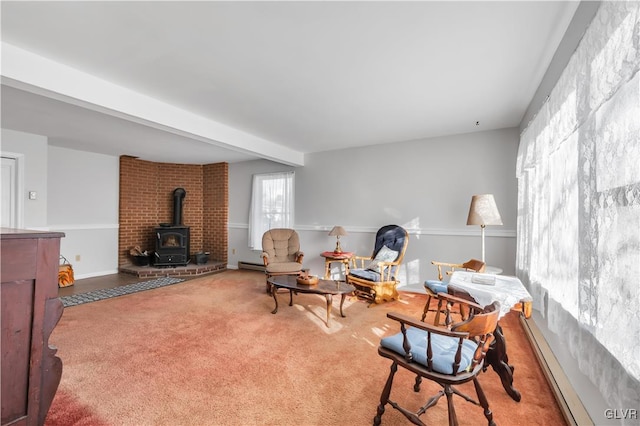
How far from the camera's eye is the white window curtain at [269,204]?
5949mm

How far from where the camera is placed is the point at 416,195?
15.3 ft

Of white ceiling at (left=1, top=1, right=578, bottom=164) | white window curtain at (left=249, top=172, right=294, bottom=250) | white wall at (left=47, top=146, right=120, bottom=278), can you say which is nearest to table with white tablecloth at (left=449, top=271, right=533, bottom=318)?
white ceiling at (left=1, top=1, right=578, bottom=164)

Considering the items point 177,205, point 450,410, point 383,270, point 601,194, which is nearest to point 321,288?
point 383,270

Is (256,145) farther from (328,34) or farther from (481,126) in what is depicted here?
(481,126)

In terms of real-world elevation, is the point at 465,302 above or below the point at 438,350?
above

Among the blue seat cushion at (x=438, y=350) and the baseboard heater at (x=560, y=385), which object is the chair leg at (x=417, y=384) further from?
the baseboard heater at (x=560, y=385)

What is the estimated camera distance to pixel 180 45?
6.95ft

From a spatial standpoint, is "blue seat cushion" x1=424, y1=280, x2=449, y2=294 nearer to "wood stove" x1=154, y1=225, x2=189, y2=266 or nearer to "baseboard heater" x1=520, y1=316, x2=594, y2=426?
"baseboard heater" x1=520, y1=316, x2=594, y2=426

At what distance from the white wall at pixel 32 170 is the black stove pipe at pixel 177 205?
7.09 feet

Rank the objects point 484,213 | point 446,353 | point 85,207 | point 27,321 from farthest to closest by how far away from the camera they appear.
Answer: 1. point 85,207
2. point 484,213
3. point 446,353
4. point 27,321

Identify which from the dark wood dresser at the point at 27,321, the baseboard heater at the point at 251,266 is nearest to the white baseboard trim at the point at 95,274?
the baseboard heater at the point at 251,266

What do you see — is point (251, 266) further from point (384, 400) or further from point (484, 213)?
point (384, 400)

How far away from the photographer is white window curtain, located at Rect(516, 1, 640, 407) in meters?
0.95

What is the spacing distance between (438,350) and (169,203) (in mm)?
6630
